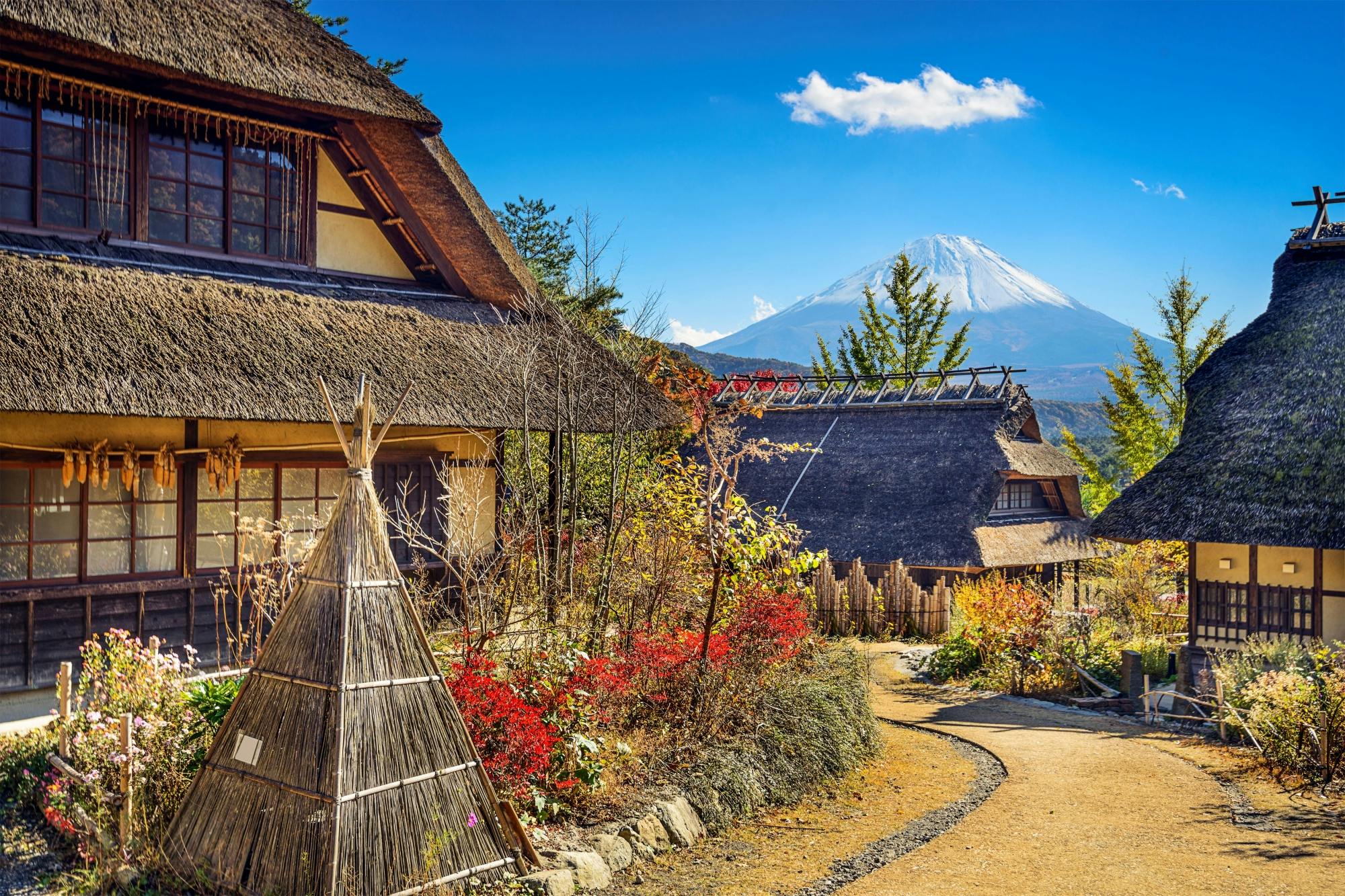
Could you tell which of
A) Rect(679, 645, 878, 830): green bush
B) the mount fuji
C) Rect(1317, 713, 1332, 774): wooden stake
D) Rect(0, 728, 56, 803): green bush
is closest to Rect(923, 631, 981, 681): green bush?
Rect(679, 645, 878, 830): green bush

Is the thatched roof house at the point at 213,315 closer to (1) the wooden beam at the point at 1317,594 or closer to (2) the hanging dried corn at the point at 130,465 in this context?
(2) the hanging dried corn at the point at 130,465

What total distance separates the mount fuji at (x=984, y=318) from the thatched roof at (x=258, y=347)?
398ft

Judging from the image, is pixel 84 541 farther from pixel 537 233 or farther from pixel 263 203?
pixel 537 233

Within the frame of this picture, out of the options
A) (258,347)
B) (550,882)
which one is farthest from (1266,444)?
(258,347)

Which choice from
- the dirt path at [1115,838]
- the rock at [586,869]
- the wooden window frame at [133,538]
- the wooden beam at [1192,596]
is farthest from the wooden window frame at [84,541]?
the wooden beam at [1192,596]

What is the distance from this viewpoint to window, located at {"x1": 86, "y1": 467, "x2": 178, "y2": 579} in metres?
9.86

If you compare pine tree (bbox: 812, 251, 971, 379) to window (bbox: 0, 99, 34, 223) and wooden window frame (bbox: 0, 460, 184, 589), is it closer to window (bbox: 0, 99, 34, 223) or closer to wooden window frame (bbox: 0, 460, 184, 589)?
wooden window frame (bbox: 0, 460, 184, 589)

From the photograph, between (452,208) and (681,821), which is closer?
(681,821)

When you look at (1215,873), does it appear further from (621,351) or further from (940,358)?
(940,358)

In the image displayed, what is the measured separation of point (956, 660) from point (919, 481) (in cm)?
684

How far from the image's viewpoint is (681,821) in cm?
708

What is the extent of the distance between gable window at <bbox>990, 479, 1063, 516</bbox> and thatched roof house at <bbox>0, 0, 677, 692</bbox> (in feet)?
40.4

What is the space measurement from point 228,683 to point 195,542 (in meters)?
3.88

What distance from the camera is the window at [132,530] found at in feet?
32.3
